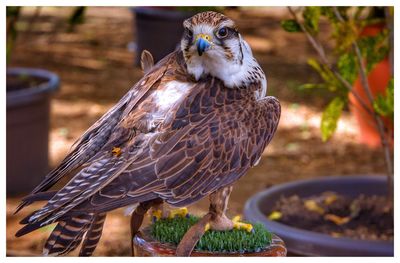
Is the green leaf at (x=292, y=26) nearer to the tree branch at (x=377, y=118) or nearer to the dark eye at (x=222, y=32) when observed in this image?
the tree branch at (x=377, y=118)

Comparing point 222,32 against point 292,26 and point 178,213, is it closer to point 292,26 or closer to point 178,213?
point 178,213

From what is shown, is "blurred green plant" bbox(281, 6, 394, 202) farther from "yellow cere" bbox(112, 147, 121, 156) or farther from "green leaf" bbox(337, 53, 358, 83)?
"yellow cere" bbox(112, 147, 121, 156)

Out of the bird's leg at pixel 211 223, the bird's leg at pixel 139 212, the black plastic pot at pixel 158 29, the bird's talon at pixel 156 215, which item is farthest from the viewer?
the black plastic pot at pixel 158 29

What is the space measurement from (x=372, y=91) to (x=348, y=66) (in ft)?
5.00

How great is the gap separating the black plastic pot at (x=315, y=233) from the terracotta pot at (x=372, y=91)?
0.28 meters

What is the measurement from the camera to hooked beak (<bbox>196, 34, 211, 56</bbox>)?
1960 mm

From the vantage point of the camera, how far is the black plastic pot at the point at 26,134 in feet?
16.0

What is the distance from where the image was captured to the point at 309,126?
642 centimetres

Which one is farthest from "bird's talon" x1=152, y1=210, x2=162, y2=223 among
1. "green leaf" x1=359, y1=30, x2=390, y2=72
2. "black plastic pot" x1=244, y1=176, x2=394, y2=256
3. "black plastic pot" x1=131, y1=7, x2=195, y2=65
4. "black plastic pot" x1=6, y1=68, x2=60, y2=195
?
"black plastic pot" x1=131, y1=7, x2=195, y2=65

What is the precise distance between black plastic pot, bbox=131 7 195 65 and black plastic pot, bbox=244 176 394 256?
3.91 metres

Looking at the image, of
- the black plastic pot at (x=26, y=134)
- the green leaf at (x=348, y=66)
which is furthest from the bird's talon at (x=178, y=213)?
the black plastic pot at (x=26, y=134)

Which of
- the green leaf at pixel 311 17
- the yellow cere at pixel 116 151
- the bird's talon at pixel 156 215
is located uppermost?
the green leaf at pixel 311 17

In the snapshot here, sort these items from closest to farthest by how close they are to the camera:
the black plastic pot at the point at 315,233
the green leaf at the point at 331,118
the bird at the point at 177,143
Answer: the bird at the point at 177,143 < the black plastic pot at the point at 315,233 < the green leaf at the point at 331,118

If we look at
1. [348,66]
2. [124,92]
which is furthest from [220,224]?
[124,92]
